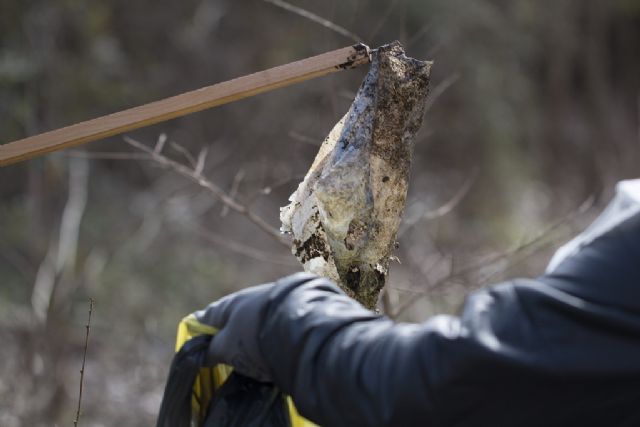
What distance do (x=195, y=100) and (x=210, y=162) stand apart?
6.60m

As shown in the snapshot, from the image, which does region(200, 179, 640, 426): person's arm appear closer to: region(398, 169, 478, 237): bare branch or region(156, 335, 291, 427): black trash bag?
region(156, 335, 291, 427): black trash bag

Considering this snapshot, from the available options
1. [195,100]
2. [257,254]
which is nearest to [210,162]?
[257,254]

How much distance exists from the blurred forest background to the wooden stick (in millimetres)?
1628

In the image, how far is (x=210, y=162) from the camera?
8172mm

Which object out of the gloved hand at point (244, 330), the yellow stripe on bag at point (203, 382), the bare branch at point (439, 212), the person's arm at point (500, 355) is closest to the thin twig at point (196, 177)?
the bare branch at point (439, 212)

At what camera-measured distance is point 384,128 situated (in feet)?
5.35

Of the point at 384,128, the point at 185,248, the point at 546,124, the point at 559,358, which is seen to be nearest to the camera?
the point at 559,358

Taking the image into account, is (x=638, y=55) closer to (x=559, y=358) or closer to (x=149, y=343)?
(x=149, y=343)

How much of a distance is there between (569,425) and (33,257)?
546cm

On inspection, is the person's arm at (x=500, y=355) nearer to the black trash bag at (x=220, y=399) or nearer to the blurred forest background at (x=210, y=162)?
the black trash bag at (x=220, y=399)

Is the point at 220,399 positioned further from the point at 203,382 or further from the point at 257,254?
the point at 257,254

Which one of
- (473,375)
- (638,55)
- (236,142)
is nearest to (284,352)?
(473,375)

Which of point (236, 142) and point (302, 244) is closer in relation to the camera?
point (302, 244)

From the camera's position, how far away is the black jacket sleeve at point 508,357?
3.30ft
